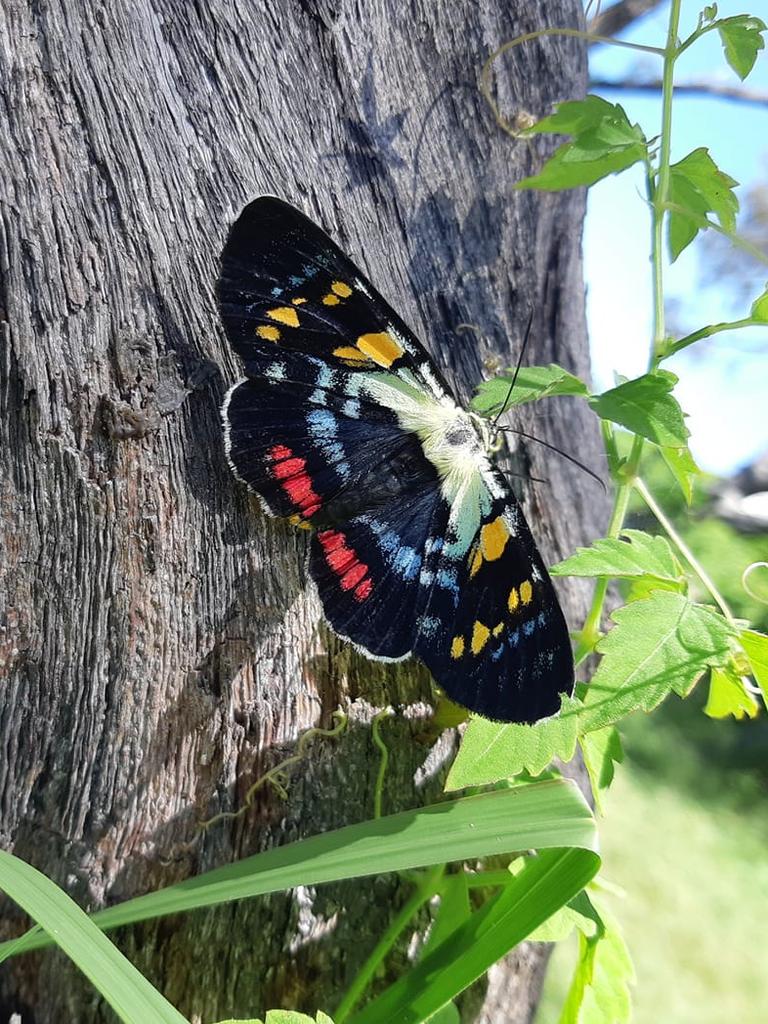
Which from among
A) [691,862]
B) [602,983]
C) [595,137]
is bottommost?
[691,862]

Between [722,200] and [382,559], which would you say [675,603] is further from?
[722,200]

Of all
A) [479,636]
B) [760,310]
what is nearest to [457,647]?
[479,636]

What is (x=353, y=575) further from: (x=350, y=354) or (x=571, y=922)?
(x=571, y=922)

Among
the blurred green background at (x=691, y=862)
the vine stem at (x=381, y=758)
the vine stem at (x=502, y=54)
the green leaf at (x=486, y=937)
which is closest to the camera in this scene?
the green leaf at (x=486, y=937)

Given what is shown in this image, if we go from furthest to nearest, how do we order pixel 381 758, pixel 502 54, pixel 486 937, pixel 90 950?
1. pixel 502 54
2. pixel 381 758
3. pixel 486 937
4. pixel 90 950

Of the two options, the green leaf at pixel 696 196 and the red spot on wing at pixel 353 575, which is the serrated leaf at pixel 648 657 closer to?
the red spot on wing at pixel 353 575

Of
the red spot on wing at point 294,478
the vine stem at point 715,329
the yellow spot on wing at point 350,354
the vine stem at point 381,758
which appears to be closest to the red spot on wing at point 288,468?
the red spot on wing at point 294,478

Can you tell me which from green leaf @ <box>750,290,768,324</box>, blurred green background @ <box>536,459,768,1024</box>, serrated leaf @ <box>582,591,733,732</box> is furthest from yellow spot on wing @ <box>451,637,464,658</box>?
blurred green background @ <box>536,459,768,1024</box>
